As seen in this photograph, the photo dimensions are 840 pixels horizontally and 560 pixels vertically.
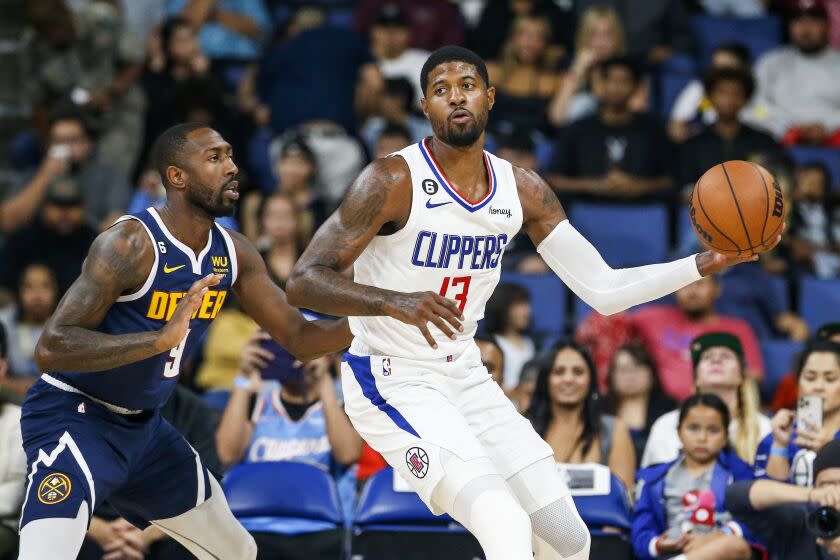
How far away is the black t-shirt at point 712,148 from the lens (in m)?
10.7

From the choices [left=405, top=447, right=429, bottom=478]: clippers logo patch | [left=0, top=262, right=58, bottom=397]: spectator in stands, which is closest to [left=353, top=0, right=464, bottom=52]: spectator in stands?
[left=0, top=262, right=58, bottom=397]: spectator in stands

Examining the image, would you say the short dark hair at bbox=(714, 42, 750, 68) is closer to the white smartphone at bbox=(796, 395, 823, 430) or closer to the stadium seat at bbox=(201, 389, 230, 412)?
the white smartphone at bbox=(796, 395, 823, 430)

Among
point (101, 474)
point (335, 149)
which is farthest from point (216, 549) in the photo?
point (335, 149)

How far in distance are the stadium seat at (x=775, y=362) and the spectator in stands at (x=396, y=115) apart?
344cm

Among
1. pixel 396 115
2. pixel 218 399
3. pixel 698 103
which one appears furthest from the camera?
pixel 698 103

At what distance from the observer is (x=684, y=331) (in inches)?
366

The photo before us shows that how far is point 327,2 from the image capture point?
1320 cm

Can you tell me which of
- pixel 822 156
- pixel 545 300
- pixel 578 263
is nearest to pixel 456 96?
pixel 578 263

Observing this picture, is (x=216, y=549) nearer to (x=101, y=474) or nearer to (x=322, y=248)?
(x=101, y=474)

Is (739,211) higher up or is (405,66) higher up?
(405,66)

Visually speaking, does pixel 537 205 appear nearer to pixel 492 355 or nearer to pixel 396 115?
pixel 492 355

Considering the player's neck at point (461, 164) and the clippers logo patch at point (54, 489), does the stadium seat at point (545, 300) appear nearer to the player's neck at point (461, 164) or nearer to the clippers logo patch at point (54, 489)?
the player's neck at point (461, 164)

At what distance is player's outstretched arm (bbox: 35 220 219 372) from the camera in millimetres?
5227

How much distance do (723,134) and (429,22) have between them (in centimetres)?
304
